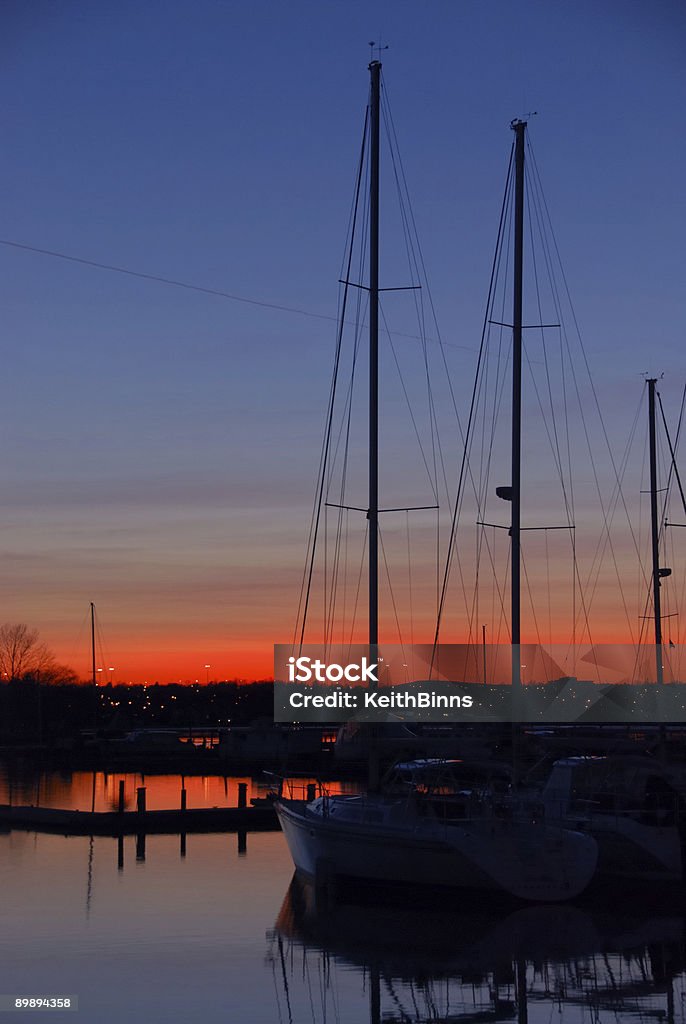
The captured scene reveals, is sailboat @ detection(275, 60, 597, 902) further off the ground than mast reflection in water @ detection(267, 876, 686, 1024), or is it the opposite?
sailboat @ detection(275, 60, 597, 902)

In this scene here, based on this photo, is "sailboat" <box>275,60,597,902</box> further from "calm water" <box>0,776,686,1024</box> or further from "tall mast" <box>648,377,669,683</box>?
"tall mast" <box>648,377,669,683</box>

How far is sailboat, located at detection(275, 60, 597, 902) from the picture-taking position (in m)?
24.5

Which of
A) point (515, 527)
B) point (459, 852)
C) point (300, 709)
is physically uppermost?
point (515, 527)

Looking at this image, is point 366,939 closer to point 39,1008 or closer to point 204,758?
point 39,1008

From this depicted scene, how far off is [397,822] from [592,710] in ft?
82.1

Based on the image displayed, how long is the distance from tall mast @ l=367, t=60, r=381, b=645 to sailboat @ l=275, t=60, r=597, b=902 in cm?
2

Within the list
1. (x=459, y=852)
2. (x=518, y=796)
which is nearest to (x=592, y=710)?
(x=518, y=796)

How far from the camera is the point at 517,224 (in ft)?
111

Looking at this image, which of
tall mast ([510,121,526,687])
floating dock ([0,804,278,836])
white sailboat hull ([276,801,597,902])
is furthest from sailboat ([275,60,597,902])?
floating dock ([0,804,278,836])

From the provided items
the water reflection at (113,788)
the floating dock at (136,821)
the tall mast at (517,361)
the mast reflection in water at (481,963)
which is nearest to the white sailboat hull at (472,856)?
the mast reflection in water at (481,963)

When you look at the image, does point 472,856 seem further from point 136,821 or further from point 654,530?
point 654,530

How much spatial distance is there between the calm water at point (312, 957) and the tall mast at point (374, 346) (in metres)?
6.85

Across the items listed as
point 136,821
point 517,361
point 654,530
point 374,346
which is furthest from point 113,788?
point 374,346

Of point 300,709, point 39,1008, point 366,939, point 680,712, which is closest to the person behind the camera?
point 39,1008
